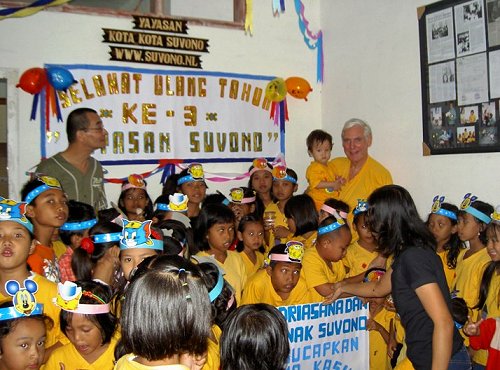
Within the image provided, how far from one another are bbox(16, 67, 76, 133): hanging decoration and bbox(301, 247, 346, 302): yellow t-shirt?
2.91 meters

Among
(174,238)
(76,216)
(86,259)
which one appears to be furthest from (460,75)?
(86,259)

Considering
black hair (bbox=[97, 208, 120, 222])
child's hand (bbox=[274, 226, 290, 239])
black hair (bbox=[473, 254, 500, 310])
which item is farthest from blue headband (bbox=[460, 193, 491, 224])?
black hair (bbox=[97, 208, 120, 222])

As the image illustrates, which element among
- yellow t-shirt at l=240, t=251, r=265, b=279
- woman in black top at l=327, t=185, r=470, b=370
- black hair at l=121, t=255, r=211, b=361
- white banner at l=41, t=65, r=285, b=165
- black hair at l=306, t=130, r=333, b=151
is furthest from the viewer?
black hair at l=306, t=130, r=333, b=151

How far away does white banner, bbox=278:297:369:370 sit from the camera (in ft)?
10.6

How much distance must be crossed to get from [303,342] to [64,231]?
1718mm

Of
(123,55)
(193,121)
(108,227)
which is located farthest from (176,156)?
(108,227)

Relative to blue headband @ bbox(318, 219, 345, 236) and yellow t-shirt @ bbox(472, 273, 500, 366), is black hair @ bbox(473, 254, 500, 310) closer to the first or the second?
yellow t-shirt @ bbox(472, 273, 500, 366)

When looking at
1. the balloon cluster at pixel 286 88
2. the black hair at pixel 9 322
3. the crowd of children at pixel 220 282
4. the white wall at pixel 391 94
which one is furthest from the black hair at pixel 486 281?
the balloon cluster at pixel 286 88

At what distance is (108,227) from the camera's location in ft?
11.1

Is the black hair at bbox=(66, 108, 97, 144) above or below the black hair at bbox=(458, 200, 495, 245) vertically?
above

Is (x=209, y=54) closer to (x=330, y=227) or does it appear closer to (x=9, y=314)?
(x=330, y=227)

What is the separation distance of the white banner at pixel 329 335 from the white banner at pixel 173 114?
10.1 ft

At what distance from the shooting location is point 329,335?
3.36 metres

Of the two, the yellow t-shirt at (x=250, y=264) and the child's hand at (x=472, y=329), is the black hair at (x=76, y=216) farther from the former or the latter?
the child's hand at (x=472, y=329)
